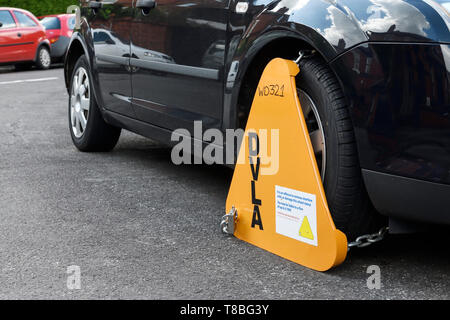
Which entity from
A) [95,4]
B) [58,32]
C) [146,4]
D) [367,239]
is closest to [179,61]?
[146,4]

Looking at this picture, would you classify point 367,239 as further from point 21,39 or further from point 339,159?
point 21,39

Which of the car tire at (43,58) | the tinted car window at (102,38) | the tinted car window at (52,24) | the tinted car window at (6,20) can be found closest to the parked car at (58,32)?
the tinted car window at (52,24)

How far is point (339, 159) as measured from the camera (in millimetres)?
2834

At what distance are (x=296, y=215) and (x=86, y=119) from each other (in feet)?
9.41

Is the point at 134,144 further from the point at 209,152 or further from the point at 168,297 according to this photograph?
the point at 168,297

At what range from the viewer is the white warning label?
2908mm

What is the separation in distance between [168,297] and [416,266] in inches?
39.6

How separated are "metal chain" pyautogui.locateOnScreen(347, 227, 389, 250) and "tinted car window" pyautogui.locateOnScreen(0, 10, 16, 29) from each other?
13.4 meters

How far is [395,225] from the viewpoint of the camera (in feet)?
9.26

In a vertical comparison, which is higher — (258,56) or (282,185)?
(258,56)

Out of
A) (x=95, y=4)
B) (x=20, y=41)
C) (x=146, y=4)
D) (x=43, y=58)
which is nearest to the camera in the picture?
(x=146, y=4)

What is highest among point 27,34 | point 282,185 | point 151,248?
point 282,185

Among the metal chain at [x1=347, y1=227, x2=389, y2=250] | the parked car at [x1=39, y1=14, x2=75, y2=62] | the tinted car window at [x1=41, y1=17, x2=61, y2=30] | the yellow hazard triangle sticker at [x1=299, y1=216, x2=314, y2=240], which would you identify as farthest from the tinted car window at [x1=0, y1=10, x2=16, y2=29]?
the metal chain at [x1=347, y1=227, x2=389, y2=250]
